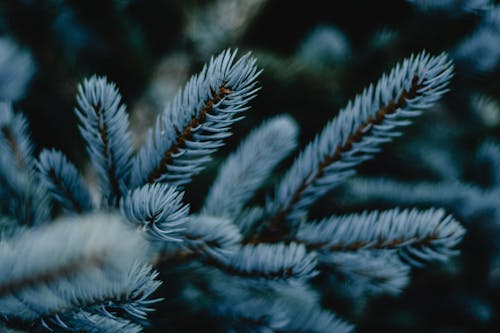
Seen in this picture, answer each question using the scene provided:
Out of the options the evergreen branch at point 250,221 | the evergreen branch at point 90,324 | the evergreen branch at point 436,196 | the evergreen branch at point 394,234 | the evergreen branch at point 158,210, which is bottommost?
the evergreen branch at point 90,324

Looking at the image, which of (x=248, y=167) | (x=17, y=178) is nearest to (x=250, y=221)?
(x=248, y=167)

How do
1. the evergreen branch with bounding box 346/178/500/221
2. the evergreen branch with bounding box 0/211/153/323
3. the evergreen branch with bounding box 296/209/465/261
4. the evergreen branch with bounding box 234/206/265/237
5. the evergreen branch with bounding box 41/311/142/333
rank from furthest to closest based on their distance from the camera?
the evergreen branch with bounding box 346/178/500/221 < the evergreen branch with bounding box 234/206/265/237 < the evergreen branch with bounding box 296/209/465/261 < the evergreen branch with bounding box 41/311/142/333 < the evergreen branch with bounding box 0/211/153/323

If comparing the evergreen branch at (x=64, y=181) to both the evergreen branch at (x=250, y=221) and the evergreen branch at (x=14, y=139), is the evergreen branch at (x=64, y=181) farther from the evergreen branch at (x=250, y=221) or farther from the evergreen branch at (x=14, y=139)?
the evergreen branch at (x=250, y=221)

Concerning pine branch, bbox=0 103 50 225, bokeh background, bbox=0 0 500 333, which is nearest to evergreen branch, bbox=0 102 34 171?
pine branch, bbox=0 103 50 225

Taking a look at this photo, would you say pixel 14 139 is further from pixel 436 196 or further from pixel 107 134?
pixel 436 196

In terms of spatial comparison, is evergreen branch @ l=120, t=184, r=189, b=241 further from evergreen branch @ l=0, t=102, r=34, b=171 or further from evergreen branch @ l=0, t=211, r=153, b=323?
evergreen branch @ l=0, t=102, r=34, b=171

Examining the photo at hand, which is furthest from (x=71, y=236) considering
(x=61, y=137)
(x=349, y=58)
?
(x=349, y=58)

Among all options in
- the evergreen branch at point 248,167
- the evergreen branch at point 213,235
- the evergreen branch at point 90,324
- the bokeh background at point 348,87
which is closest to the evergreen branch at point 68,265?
the evergreen branch at point 90,324
